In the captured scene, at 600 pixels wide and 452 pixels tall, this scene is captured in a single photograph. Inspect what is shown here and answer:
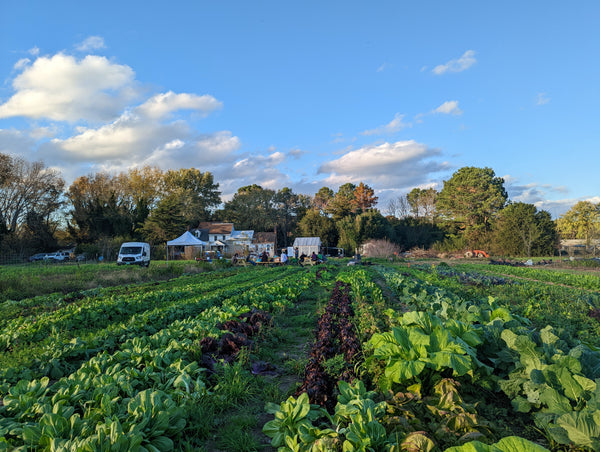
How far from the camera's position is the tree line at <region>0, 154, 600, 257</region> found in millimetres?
44031

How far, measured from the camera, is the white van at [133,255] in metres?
27.5

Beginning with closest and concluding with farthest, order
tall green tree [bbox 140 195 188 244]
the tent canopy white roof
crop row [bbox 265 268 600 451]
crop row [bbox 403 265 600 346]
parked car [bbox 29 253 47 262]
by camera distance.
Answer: crop row [bbox 265 268 600 451], crop row [bbox 403 265 600 346], the tent canopy white roof, parked car [bbox 29 253 47 262], tall green tree [bbox 140 195 188 244]

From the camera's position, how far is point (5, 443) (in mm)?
2443

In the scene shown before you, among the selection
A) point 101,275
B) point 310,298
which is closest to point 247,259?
point 101,275

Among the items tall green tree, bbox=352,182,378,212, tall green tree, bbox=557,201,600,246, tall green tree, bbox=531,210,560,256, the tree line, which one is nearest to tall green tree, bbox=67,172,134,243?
the tree line

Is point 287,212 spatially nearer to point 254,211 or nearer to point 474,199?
point 254,211

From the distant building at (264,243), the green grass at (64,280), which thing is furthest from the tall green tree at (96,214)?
the green grass at (64,280)

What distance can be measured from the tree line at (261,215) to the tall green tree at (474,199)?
0.16 metres

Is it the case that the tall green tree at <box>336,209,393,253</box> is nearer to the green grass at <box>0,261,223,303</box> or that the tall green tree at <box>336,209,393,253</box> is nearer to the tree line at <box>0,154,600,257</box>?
the tree line at <box>0,154,600,257</box>

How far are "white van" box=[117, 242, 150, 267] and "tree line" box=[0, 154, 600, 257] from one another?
12.0 meters

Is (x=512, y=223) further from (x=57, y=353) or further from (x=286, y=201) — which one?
(x=57, y=353)

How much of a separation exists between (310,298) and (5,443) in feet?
32.8

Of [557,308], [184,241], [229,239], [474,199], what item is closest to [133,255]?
[184,241]

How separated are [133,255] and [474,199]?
50827 millimetres
